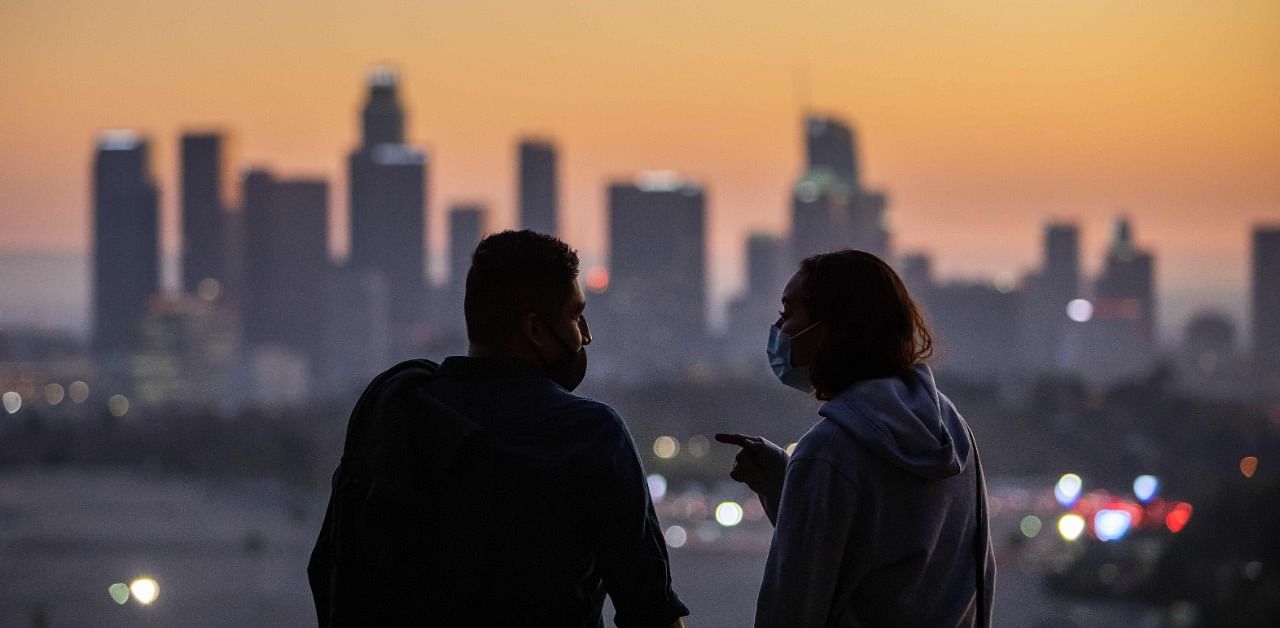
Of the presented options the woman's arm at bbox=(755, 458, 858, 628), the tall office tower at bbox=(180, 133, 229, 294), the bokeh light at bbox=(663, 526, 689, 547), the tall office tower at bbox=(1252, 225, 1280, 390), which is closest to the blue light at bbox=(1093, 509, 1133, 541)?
the bokeh light at bbox=(663, 526, 689, 547)

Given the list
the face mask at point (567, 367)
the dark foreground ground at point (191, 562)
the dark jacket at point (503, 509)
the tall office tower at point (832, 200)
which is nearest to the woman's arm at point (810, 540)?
the dark jacket at point (503, 509)

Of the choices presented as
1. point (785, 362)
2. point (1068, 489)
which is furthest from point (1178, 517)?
point (785, 362)

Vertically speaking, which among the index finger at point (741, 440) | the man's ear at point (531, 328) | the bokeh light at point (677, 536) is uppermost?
the man's ear at point (531, 328)

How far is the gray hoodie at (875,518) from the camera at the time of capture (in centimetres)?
161

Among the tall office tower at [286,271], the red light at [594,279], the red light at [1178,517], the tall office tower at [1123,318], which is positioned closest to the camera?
the red light at [594,279]

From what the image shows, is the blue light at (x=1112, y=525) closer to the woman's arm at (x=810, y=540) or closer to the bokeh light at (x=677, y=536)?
the bokeh light at (x=677, y=536)

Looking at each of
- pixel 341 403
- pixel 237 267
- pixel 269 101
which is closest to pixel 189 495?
A: pixel 341 403

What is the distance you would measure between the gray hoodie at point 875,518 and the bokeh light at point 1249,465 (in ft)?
101

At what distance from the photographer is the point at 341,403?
41531 millimetres

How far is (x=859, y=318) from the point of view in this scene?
1.70 metres

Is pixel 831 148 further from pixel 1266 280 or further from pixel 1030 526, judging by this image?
pixel 1030 526

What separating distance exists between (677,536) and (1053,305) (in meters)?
29.3

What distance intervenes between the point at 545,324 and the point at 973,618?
0.57 m

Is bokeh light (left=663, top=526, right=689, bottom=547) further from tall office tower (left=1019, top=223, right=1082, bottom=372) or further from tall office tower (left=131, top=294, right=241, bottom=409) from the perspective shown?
tall office tower (left=131, top=294, right=241, bottom=409)
